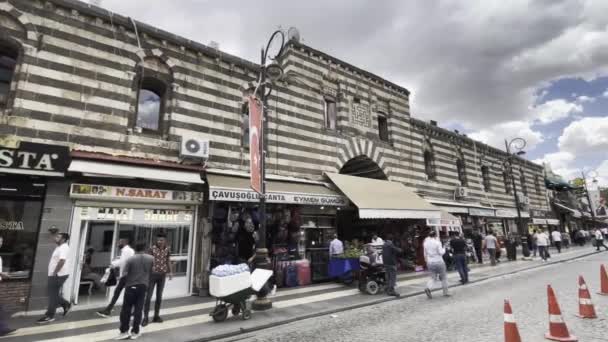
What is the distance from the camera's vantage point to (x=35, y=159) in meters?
6.96

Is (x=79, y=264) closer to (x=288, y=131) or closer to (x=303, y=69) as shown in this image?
(x=288, y=131)

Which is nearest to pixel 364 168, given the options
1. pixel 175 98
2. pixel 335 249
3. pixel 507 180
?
pixel 335 249

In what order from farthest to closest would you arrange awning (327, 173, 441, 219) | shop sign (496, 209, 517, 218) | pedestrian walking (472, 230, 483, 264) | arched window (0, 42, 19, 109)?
shop sign (496, 209, 517, 218) < pedestrian walking (472, 230, 483, 264) < awning (327, 173, 441, 219) < arched window (0, 42, 19, 109)

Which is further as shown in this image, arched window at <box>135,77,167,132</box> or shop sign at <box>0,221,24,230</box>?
arched window at <box>135,77,167,132</box>

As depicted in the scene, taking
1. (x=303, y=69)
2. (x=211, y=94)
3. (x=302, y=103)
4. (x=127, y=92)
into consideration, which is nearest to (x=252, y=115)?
(x=211, y=94)

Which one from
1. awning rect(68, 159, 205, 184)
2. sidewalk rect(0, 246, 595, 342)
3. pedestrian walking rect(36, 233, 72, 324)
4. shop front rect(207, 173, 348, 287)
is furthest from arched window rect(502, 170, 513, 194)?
pedestrian walking rect(36, 233, 72, 324)

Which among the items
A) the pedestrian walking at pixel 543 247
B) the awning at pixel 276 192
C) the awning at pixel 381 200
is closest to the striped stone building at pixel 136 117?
the awning at pixel 276 192

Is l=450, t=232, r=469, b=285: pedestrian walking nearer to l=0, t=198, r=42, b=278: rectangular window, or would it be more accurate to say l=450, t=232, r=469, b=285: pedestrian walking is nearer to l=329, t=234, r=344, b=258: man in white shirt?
l=329, t=234, r=344, b=258: man in white shirt

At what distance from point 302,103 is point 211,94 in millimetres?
3780

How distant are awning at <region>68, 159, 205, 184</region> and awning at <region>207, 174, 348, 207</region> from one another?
0.63 meters

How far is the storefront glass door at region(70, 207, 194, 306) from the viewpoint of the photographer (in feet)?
25.5

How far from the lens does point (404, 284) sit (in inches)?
408

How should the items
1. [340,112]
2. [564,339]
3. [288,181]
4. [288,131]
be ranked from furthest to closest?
1. [340,112]
2. [288,131]
3. [288,181]
4. [564,339]

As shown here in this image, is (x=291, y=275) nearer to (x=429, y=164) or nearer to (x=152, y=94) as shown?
(x=152, y=94)
